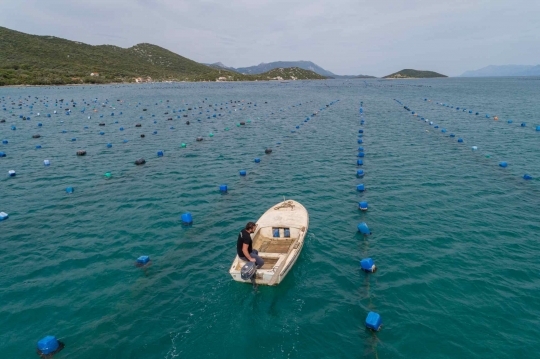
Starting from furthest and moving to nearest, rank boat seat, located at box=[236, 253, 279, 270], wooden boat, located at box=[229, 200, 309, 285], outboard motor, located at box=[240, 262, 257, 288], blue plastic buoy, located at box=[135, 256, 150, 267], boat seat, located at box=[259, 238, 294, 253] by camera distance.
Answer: boat seat, located at box=[259, 238, 294, 253], blue plastic buoy, located at box=[135, 256, 150, 267], boat seat, located at box=[236, 253, 279, 270], wooden boat, located at box=[229, 200, 309, 285], outboard motor, located at box=[240, 262, 257, 288]

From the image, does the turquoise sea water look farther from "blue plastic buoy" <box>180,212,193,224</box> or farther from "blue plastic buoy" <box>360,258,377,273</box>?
"blue plastic buoy" <box>180,212,193,224</box>

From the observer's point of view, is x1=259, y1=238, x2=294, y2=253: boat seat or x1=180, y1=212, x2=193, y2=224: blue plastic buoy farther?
x1=180, y1=212, x2=193, y2=224: blue plastic buoy

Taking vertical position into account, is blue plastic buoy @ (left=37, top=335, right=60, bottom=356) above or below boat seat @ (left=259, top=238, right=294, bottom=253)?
below

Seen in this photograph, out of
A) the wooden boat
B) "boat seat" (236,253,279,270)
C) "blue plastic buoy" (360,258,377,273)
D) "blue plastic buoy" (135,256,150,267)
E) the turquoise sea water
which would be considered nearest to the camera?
the turquoise sea water

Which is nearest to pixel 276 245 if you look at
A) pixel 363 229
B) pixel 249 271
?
pixel 249 271

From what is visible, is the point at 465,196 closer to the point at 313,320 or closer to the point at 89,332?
the point at 313,320

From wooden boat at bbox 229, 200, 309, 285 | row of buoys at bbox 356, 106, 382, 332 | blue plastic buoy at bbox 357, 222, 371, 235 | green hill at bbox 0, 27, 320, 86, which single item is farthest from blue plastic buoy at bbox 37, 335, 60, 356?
green hill at bbox 0, 27, 320, 86

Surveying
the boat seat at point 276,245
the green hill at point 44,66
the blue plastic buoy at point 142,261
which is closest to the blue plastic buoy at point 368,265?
the boat seat at point 276,245

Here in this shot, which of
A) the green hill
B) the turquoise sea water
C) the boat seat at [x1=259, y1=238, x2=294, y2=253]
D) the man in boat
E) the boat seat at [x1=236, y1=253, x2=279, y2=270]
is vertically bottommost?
the turquoise sea water
